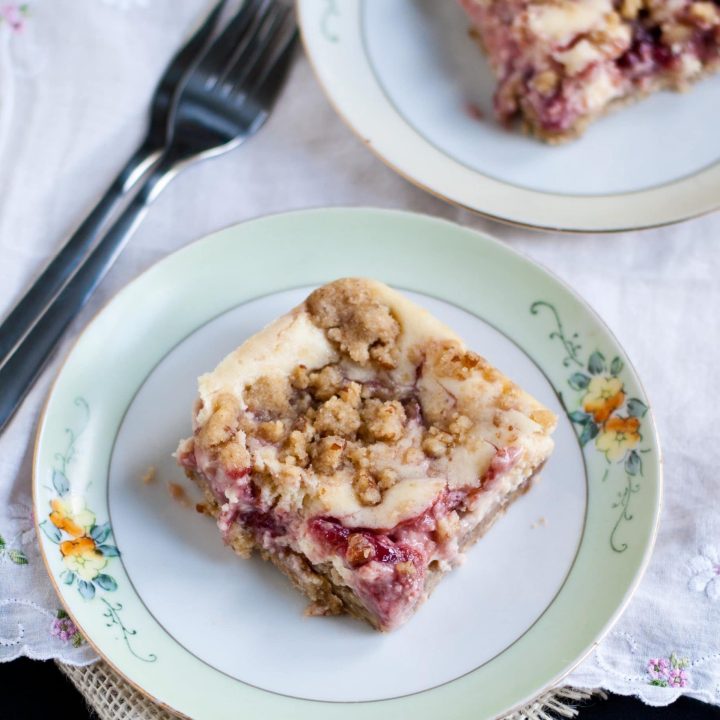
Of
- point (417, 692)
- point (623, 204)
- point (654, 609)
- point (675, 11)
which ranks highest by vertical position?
point (675, 11)

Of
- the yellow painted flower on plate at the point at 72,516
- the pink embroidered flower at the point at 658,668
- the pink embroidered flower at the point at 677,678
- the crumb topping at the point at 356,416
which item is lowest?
the pink embroidered flower at the point at 677,678

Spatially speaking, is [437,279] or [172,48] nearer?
[437,279]

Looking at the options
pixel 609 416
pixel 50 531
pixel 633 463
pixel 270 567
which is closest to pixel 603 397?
pixel 609 416

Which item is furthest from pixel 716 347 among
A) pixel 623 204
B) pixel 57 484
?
pixel 57 484

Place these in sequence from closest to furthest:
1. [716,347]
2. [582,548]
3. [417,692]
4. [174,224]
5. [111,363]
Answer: [417,692] < [582,548] < [111,363] < [716,347] < [174,224]

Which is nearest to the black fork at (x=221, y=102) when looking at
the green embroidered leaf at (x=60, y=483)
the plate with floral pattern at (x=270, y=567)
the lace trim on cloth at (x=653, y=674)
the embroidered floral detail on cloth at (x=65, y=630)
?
the plate with floral pattern at (x=270, y=567)

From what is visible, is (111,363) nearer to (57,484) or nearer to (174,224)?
(57,484)

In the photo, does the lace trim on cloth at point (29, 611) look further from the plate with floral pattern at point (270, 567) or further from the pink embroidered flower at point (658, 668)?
the pink embroidered flower at point (658, 668)

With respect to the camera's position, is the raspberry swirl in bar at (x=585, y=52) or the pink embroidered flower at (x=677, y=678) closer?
the pink embroidered flower at (x=677, y=678)
